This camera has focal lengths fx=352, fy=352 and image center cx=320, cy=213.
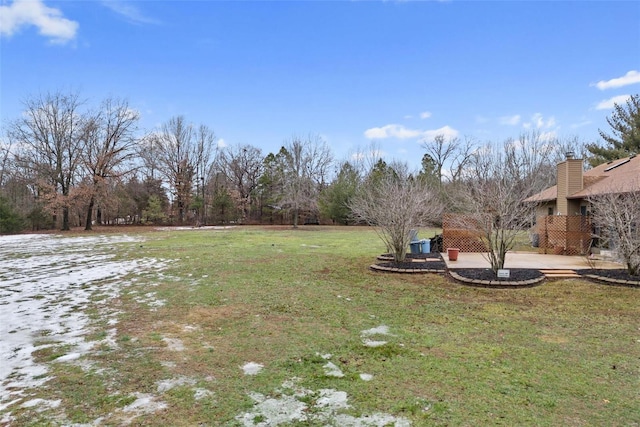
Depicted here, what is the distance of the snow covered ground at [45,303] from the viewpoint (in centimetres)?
334

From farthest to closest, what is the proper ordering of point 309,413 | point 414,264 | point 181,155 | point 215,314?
point 181,155, point 414,264, point 215,314, point 309,413

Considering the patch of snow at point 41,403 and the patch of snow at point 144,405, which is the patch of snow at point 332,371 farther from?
the patch of snow at point 41,403

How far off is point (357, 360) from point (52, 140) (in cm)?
2766

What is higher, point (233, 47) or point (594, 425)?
point (233, 47)

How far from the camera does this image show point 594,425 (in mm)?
2414

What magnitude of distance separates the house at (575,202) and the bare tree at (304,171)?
18.6 metres

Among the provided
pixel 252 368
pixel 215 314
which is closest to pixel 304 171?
pixel 215 314

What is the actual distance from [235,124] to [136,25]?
17.8m

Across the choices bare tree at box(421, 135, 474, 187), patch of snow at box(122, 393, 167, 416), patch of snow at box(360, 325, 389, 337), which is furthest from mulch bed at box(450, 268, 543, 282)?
bare tree at box(421, 135, 474, 187)

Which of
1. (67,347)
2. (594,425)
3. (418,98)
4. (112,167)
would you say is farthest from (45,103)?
(594,425)

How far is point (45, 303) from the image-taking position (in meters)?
5.71

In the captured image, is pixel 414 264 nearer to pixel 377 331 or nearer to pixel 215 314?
pixel 377 331

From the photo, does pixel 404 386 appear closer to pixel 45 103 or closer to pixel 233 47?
pixel 233 47

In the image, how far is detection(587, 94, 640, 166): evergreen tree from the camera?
67.8 ft
